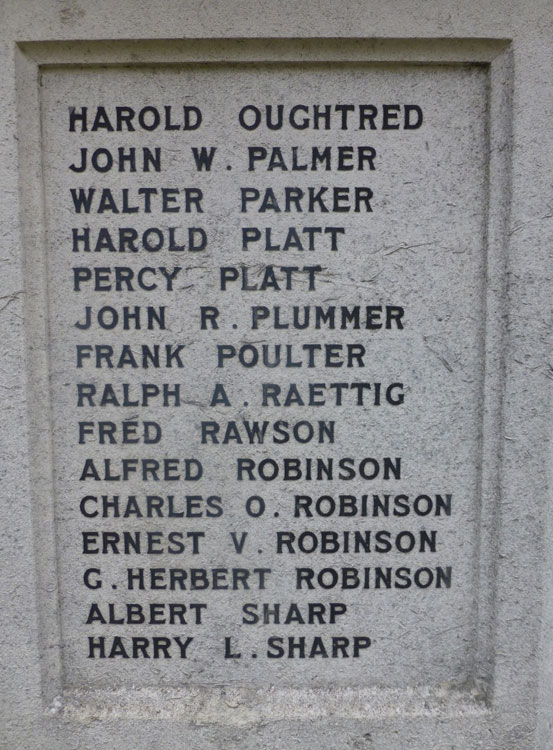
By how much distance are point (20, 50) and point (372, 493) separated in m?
1.87

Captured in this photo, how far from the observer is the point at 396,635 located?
2.46m

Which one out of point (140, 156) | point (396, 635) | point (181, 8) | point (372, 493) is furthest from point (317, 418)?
point (181, 8)

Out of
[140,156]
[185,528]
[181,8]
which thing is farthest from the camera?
[185,528]

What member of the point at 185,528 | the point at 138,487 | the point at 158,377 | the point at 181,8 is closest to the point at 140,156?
the point at 181,8

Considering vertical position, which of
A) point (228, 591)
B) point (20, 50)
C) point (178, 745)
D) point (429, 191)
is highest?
point (20, 50)

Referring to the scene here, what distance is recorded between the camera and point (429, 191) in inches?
90.1

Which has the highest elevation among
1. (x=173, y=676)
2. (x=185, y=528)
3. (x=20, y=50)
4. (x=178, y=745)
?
(x=20, y=50)

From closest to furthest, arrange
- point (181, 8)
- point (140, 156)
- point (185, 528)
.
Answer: point (181, 8), point (140, 156), point (185, 528)

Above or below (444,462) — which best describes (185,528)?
below

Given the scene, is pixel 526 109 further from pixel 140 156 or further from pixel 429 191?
pixel 140 156

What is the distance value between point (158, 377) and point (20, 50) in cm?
114

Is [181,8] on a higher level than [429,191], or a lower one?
higher

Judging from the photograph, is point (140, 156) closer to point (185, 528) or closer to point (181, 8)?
point (181, 8)

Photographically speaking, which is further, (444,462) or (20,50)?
(444,462)
